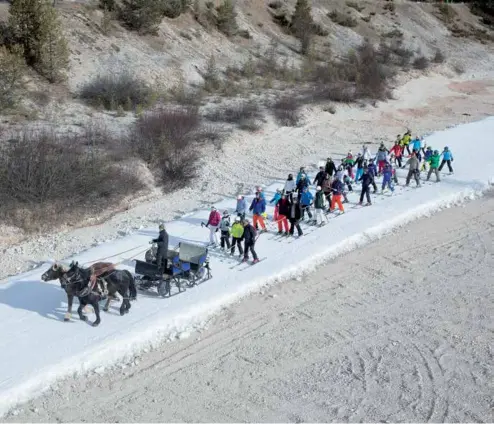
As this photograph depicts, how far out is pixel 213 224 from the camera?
17.2m

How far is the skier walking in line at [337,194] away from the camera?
19875mm

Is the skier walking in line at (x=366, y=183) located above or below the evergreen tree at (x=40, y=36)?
below

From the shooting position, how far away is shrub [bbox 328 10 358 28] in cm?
5234

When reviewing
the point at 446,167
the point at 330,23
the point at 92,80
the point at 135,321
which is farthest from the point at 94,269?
the point at 330,23

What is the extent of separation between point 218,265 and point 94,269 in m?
4.05

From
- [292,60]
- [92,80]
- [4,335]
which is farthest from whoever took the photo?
[292,60]

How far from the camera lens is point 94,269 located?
1308cm

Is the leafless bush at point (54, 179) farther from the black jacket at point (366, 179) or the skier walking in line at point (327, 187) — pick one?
the black jacket at point (366, 179)

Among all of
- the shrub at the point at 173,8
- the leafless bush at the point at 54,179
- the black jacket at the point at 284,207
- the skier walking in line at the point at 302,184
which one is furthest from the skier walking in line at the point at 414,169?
the shrub at the point at 173,8

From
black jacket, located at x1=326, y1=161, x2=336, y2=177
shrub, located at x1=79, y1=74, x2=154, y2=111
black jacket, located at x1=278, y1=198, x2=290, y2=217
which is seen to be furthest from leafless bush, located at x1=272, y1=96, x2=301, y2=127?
black jacket, located at x1=278, y1=198, x2=290, y2=217

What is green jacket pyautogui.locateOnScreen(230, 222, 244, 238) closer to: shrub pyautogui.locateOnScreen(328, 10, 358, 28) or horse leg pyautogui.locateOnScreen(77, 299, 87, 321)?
horse leg pyautogui.locateOnScreen(77, 299, 87, 321)

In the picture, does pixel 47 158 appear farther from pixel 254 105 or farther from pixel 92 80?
pixel 254 105

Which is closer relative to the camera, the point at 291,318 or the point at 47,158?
the point at 291,318

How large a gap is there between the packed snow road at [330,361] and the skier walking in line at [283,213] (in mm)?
1908
